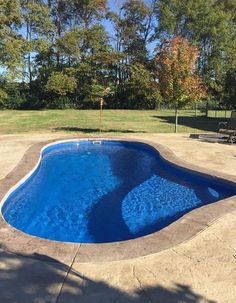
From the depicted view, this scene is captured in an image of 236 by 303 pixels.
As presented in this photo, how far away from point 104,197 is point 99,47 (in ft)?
85.5

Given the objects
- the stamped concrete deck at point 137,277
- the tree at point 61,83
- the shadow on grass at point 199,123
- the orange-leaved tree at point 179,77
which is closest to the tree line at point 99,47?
the tree at point 61,83

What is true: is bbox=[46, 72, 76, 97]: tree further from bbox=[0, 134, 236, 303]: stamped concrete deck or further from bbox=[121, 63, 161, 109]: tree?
bbox=[0, 134, 236, 303]: stamped concrete deck

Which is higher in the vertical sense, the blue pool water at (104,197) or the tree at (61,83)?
the tree at (61,83)

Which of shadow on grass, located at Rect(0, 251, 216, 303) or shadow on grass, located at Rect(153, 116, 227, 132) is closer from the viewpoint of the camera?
shadow on grass, located at Rect(0, 251, 216, 303)

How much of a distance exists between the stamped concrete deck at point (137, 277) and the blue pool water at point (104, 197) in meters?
1.77

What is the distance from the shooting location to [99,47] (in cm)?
3195

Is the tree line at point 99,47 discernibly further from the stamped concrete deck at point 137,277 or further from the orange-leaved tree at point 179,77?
the stamped concrete deck at point 137,277

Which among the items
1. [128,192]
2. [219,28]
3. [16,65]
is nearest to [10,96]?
[16,65]

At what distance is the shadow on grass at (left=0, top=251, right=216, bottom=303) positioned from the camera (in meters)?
3.37

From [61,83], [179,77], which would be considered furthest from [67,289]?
[61,83]

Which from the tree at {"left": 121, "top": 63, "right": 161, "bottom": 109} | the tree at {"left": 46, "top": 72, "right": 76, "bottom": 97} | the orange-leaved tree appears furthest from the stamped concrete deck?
the tree at {"left": 121, "top": 63, "right": 161, "bottom": 109}

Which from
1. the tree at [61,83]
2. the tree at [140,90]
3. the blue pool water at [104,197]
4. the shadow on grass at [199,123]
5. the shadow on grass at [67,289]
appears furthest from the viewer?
the tree at [140,90]

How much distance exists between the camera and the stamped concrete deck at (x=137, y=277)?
3.43 metres

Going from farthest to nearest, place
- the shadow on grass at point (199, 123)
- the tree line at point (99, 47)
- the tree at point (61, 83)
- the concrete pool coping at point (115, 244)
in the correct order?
the tree line at point (99, 47) < the tree at point (61, 83) < the shadow on grass at point (199, 123) < the concrete pool coping at point (115, 244)
